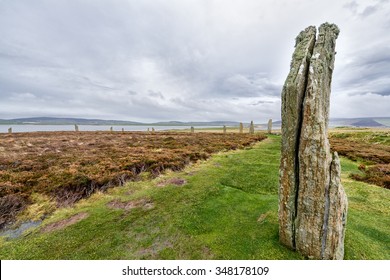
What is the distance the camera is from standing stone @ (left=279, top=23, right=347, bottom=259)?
13.0 feet

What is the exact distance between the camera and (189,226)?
561 centimetres

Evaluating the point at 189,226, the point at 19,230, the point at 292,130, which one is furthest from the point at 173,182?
the point at 292,130

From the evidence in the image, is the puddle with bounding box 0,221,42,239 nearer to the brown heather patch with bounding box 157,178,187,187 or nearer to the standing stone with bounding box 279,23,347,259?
the brown heather patch with bounding box 157,178,187,187

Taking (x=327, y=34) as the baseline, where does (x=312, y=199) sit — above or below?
below

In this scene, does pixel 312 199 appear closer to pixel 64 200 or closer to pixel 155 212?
pixel 155 212

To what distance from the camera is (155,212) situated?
256 inches

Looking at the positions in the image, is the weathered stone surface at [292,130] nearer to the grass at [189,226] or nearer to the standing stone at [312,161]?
the standing stone at [312,161]

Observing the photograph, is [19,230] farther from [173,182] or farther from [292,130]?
[292,130]

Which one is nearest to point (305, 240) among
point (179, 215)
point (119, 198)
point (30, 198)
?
point (179, 215)

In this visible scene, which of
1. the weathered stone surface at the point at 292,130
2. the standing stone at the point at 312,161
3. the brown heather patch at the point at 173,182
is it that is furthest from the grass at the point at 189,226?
the weathered stone surface at the point at 292,130

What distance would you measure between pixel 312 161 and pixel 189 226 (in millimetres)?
3735

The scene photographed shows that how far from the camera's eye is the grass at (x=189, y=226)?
4527 mm
